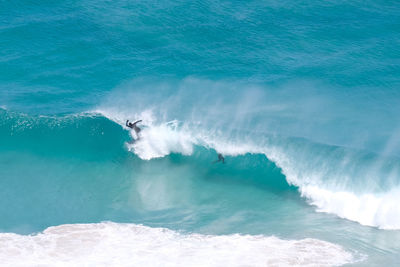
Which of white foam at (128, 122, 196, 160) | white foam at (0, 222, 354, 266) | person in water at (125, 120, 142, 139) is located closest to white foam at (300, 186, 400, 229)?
white foam at (0, 222, 354, 266)

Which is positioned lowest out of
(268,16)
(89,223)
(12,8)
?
(89,223)

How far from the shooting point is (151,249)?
20109mm

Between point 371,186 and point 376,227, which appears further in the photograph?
point 371,186

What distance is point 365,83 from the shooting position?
29.5m

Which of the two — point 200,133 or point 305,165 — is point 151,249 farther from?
point 305,165

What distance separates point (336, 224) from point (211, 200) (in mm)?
5940

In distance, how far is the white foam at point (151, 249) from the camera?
63.3 feet

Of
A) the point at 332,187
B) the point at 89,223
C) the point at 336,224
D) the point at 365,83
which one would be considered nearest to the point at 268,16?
the point at 365,83

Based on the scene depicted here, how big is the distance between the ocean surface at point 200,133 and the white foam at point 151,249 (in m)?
0.07

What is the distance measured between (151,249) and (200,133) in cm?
835

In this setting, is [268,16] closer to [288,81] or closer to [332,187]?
[288,81]

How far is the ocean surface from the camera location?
20719 mm

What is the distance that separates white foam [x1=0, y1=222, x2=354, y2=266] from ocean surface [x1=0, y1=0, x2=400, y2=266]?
0.07 meters

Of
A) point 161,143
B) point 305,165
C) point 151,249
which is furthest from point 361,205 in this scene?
point 161,143
